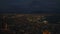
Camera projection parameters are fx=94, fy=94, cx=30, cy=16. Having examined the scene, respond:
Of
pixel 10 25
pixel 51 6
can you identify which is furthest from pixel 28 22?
pixel 51 6

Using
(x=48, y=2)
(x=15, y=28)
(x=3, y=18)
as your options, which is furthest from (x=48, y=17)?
(x=3, y=18)

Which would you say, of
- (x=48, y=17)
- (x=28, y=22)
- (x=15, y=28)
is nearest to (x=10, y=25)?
(x=15, y=28)

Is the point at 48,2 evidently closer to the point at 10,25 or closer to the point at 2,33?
the point at 10,25

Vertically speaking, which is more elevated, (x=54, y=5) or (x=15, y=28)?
(x=54, y=5)

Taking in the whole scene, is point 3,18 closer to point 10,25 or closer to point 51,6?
point 10,25

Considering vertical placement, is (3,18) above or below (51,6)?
below

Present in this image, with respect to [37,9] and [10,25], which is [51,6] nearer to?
[37,9]

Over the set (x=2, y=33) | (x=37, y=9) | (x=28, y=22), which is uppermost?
(x=37, y=9)
